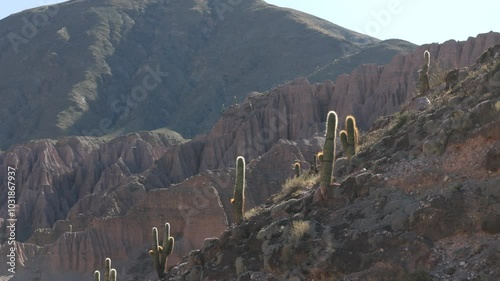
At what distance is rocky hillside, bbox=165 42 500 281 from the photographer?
12.8 m

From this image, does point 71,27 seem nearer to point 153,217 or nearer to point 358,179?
point 153,217

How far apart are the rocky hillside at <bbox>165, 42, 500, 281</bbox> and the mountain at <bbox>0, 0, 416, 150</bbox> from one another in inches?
3036

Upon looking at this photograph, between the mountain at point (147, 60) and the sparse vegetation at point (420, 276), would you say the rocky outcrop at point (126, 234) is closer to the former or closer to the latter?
the sparse vegetation at point (420, 276)

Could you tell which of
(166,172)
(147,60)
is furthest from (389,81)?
(147,60)

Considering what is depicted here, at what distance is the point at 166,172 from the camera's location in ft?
224

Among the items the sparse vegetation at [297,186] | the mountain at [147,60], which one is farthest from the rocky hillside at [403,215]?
the mountain at [147,60]

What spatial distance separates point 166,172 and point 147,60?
2821 inches

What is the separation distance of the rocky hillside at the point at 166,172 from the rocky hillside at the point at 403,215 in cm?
408

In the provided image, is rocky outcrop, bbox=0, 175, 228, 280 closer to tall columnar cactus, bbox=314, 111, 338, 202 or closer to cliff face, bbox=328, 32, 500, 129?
cliff face, bbox=328, 32, 500, 129

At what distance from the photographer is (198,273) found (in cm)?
1844

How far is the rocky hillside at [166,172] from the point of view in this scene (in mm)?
48875

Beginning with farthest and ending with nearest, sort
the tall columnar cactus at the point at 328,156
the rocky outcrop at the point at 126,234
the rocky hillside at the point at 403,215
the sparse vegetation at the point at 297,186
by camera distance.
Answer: the rocky outcrop at the point at 126,234
the sparse vegetation at the point at 297,186
the tall columnar cactus at the point at 328,156
the rocky hillside at the point at 403,215

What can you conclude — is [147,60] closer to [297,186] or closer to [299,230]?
[297,186]

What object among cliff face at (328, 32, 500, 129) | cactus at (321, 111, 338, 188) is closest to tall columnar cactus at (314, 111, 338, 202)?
cactus at (321, 111, 338, 188)
